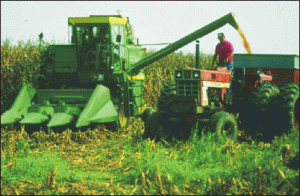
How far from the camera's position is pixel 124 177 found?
566 cm

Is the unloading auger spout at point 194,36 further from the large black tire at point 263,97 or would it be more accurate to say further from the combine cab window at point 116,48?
the large black tire at point 263,97

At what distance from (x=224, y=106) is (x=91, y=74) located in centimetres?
332

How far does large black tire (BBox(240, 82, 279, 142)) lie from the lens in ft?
26.3

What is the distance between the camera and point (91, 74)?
10148 millimetres

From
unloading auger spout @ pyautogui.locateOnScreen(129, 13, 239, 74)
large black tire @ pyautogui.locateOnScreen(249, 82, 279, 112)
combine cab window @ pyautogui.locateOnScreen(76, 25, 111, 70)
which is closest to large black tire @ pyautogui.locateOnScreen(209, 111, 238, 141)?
large black tire @ pyautogui.locateOnScreen(249, 82, 279, 112)

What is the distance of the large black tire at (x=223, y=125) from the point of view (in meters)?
7.45

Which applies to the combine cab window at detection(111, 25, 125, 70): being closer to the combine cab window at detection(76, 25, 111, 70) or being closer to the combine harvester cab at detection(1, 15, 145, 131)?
the combine harvester cab at detection(1, 15, 145, 131)

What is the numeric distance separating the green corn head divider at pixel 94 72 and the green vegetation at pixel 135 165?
74cm

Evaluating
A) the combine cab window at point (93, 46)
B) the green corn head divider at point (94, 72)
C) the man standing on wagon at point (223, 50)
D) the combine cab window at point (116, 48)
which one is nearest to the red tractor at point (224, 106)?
the man standing on wagon at point (223, 50)

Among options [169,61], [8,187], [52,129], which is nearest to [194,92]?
[52,129]

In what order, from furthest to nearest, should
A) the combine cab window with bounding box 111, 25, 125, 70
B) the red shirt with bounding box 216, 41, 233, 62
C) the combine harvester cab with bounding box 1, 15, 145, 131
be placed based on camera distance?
the combine cab window with bounding box 111, 25, 125, 70 < the red shirt with bounding box 216, 41, 233, 62 < the combine harvester cab with bounding box 1, 15, 145, 131

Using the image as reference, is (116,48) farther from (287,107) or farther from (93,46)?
(287,107)

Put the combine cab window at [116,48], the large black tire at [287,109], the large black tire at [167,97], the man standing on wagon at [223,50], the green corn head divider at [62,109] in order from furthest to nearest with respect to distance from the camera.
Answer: the combine cab window at [116,48] → the man standing on wagon at [223,50] → the green corn head divider at [62,109] → the large black tire at [167,97] → the large black tire at [287,109]

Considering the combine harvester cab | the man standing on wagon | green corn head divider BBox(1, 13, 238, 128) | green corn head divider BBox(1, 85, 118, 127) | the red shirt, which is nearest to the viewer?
green corn head divider BBox(1, 85, 118, 127)
